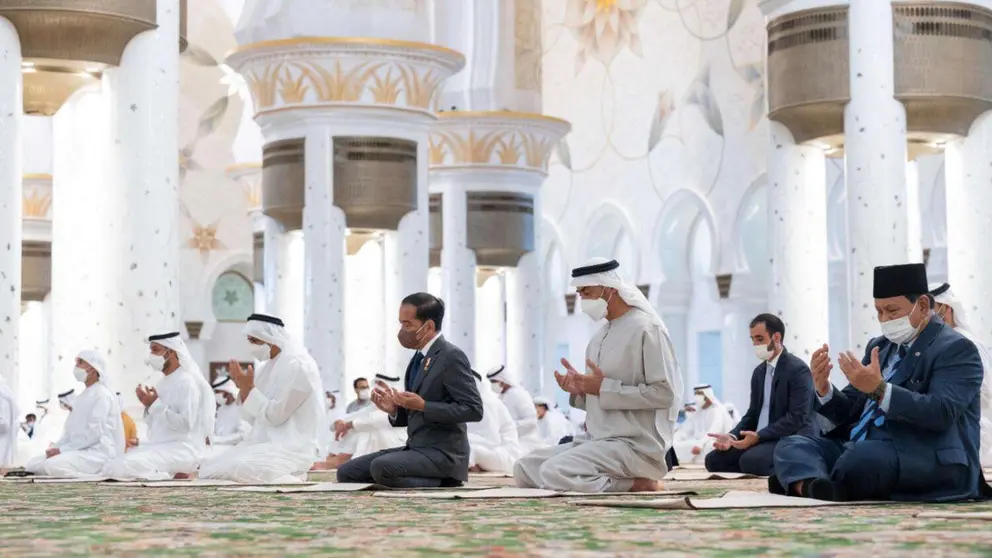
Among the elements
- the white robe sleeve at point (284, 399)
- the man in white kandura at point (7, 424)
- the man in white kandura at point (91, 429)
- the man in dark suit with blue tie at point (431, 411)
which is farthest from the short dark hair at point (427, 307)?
the man in white kandura at point (7, 424)

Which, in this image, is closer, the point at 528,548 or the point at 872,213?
the point at 528,548

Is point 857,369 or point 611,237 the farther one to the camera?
point 611,237

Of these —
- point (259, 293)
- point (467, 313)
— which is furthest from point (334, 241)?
point (259, 293)

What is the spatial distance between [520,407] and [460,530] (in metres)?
7.14

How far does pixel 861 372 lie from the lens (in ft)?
14.1

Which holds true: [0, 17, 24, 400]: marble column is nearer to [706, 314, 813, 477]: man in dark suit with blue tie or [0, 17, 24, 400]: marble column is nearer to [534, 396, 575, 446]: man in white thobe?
[706, 314, 813, 477]: man in dark suit with blue tie

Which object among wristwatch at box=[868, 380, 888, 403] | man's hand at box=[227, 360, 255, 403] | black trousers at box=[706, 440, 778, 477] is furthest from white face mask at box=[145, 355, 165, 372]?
wristwatch at box=[868, 380, 888, 403]

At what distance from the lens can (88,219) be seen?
8.97 m

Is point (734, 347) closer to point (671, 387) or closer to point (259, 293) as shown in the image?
point (259, 293)

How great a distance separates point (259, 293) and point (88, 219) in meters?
6.36

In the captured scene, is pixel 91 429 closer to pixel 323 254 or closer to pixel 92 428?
pixel 92 428

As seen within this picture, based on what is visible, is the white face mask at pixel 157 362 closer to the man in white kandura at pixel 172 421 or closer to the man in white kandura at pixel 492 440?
the man in white kandura at pixel 172 421

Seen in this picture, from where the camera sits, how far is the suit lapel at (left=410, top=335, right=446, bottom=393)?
587 cm

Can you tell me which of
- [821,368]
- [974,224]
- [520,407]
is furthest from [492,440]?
[821,368]
